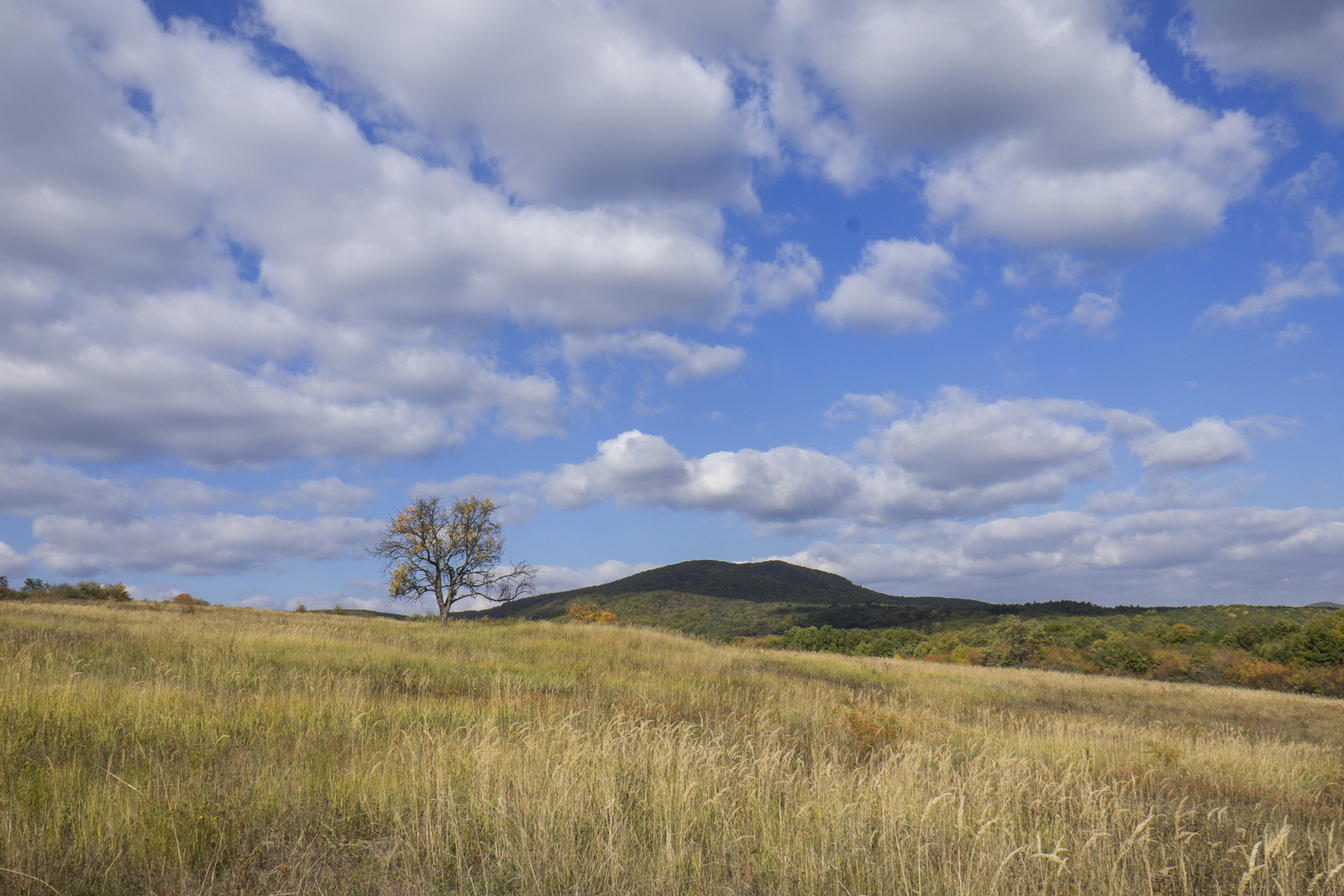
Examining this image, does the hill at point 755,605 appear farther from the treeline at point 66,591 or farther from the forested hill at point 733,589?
the treeline at point 66,591

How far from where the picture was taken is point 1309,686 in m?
39.3

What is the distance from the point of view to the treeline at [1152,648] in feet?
134

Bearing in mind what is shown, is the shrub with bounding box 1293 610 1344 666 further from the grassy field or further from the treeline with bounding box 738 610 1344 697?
the grassy field

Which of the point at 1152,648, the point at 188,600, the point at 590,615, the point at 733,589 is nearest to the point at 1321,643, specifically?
the point at 1152,648

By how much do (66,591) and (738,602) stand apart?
94.7 metres

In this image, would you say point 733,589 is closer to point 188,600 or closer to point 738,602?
point 738,602

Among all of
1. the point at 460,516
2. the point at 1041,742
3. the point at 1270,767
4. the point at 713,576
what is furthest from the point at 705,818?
the point at 713,576

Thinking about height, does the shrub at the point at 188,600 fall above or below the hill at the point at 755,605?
above

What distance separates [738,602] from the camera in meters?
117

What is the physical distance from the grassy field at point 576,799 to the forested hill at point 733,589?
112m

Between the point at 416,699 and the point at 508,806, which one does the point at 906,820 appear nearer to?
the point at 508,806

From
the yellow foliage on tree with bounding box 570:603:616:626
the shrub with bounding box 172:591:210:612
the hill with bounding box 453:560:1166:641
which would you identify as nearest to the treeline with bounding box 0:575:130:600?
the shrub with bounding box 172:591:210:612

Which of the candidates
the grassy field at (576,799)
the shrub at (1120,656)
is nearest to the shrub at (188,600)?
the grassy field at (576,799)

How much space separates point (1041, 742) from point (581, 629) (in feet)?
61.5
